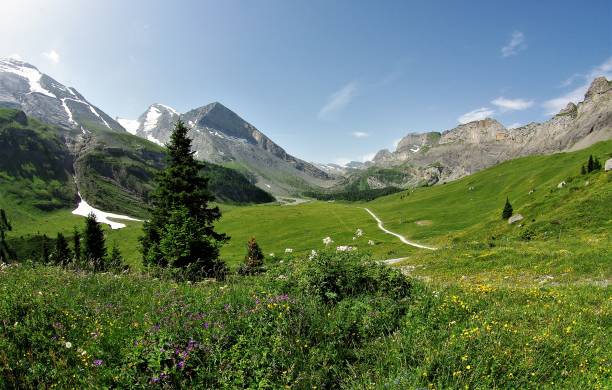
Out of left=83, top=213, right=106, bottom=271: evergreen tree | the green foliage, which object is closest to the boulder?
the green foliage

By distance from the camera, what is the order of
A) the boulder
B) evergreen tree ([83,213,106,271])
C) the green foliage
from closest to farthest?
the green foliage < the boulder < evergreen tree ([83,213,106,271])

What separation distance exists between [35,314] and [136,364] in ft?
10.5

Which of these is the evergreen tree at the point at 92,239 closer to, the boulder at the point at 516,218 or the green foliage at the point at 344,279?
the green foliage at the point at 344,279

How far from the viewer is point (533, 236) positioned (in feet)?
113

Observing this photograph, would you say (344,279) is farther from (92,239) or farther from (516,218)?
(92,239)

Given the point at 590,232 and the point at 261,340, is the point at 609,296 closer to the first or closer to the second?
the point at 261,340

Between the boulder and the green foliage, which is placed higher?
the green foliage

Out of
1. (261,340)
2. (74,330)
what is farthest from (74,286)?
(261,340)

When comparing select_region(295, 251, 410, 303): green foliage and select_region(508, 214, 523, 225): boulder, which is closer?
select_region(295, 251, 410, 303): green foliage

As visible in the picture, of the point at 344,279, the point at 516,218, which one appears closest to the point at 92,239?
the point at 344,279

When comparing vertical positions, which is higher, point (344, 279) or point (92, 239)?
point (92, 239)

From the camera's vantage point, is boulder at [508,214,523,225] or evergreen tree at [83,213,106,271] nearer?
boulder at [508,214,523,225]

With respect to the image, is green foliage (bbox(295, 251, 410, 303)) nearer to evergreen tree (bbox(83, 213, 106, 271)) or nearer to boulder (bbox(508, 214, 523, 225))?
boulder (bbox(508, 214, 523, 225))

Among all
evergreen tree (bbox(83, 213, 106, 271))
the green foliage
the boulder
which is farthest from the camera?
evergreen tree (bbox(83, 213, 106, 271))
